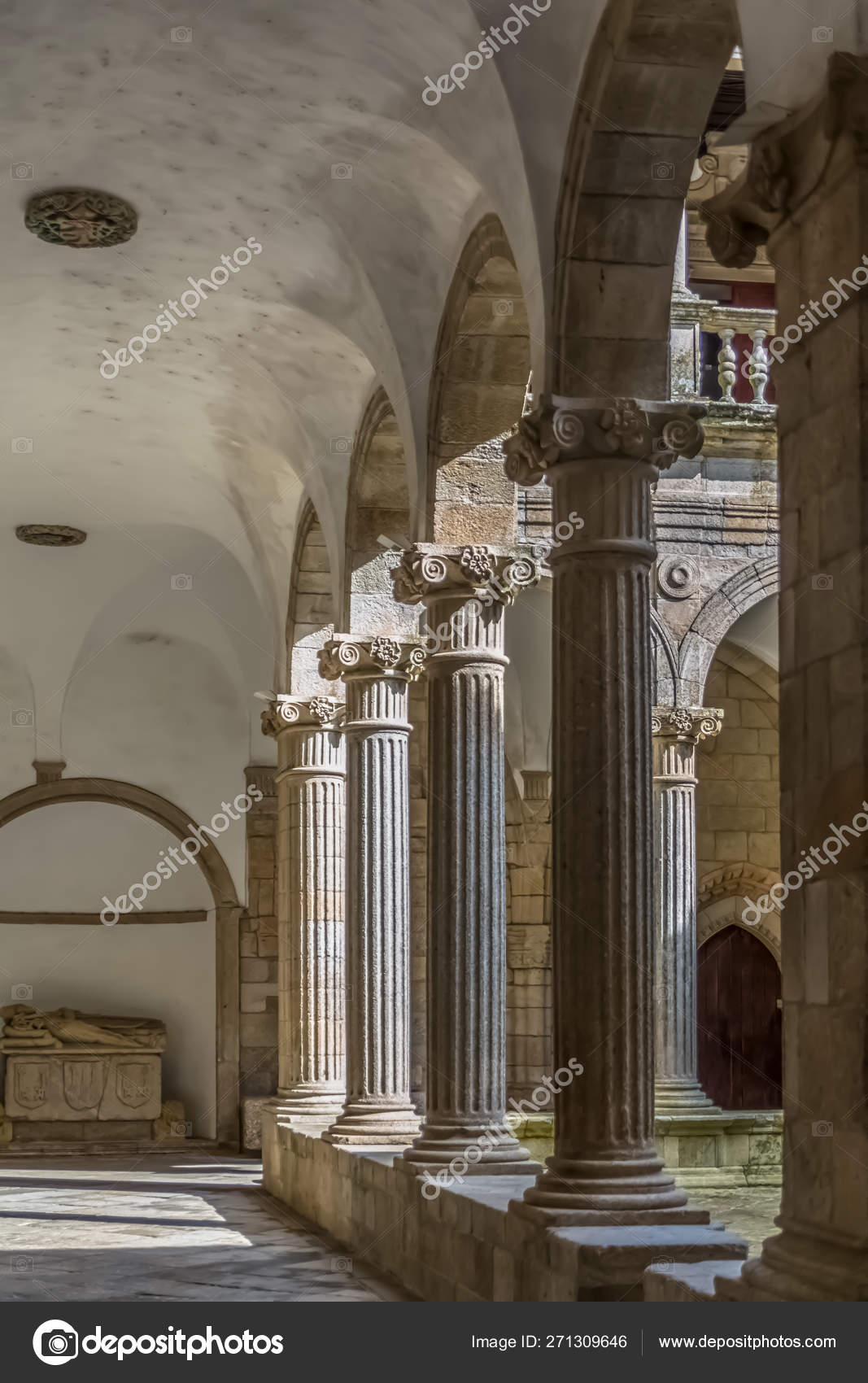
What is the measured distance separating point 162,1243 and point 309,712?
155 inches

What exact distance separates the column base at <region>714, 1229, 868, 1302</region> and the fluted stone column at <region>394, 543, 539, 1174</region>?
4.19m

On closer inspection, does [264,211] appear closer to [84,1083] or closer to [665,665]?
[665,665]

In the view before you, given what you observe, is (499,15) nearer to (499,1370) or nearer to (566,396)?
(566,396)

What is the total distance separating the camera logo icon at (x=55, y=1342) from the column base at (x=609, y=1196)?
1848 mm

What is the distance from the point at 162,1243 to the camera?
10180mm

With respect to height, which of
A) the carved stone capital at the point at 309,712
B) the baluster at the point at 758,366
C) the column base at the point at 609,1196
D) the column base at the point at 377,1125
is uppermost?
the baluster at the point at 758,366

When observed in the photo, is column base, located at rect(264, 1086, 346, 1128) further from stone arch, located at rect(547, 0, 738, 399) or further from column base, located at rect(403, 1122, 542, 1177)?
stone arch, located at rect(547, 0, 738, 399)

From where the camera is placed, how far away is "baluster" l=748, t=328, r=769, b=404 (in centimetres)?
1407

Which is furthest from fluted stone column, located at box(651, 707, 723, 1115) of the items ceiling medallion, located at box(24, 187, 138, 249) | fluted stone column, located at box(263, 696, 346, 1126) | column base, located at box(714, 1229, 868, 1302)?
column base, located at box(714, 1229, 868, 1302)

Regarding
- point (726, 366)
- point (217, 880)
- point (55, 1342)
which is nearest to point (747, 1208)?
point (726, 366)

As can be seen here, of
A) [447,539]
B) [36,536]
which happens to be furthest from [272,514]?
[447,539]

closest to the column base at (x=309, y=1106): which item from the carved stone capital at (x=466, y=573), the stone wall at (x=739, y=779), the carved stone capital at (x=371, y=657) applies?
the carved stone capital at (x=371, y=657)

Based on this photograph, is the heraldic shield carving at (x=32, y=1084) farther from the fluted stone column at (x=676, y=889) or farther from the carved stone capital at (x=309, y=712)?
the fluted stone column at (x=676, y=889)

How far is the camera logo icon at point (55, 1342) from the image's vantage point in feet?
14.1
